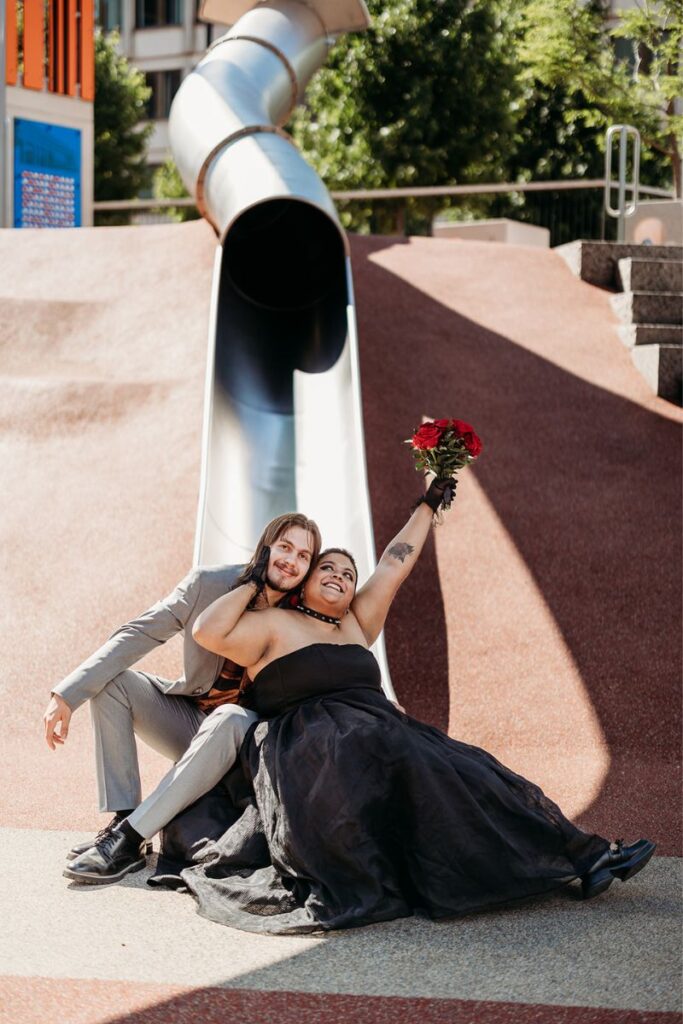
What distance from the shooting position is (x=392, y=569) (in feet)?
16.5

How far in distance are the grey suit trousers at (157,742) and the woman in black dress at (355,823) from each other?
0.09 m

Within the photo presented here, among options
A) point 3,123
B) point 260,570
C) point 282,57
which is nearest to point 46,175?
point 3,123

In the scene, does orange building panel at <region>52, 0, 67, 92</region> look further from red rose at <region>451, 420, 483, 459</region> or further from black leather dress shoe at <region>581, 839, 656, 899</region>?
black leather dress shoe at <region>581, 839, 656, 899</region>

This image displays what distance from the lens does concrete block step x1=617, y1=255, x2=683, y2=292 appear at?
12.8 metres

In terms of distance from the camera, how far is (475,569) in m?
8.30

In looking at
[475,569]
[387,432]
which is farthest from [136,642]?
[387,432]

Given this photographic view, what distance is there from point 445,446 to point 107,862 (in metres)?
1.93

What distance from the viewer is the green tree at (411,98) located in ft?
80.3

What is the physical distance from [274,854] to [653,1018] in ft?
4.42

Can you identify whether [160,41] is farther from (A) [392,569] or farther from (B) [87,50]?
(A) [392,569]

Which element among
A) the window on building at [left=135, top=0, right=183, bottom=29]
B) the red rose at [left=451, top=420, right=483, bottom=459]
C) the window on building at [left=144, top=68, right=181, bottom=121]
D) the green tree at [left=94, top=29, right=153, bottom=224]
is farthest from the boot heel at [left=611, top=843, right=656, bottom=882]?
the window on building at [left=135, top=0, right=183, bottom=29]

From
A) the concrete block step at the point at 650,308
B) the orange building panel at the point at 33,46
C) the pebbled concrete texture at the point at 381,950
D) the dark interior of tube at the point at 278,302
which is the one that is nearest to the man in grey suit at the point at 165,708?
the pebbled concrete texture at the point at 381,950

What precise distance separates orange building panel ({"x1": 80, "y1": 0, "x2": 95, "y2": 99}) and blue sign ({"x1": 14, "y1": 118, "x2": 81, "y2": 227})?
2.26ft

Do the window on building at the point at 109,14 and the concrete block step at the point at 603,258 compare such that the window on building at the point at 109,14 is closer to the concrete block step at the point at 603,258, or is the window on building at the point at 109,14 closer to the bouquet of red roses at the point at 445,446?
the concrete block step at the point at 603,258
